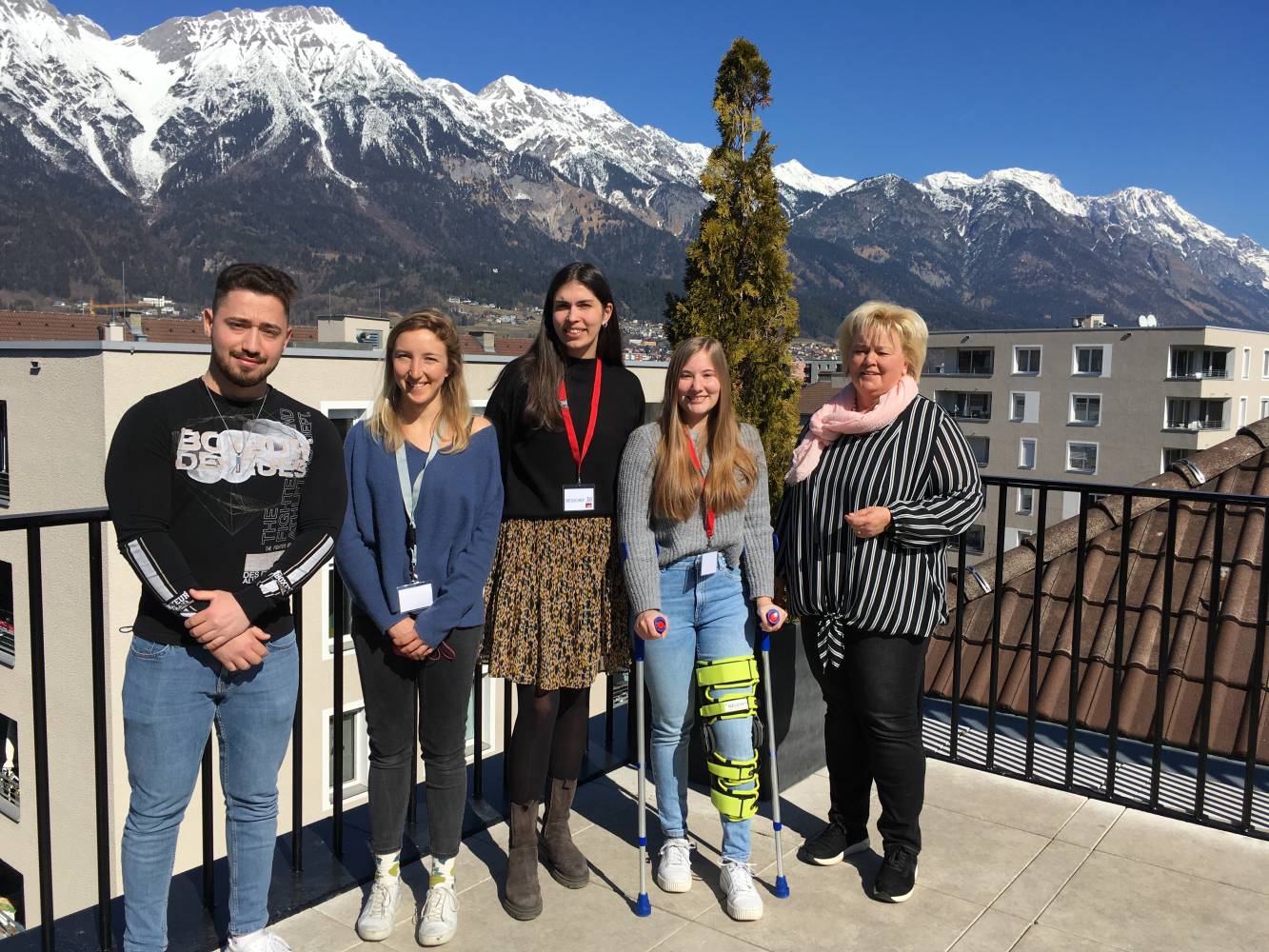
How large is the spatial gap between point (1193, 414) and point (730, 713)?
5199cm

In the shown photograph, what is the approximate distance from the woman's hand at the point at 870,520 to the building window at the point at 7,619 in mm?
18037

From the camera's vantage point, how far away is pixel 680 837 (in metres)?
2.88

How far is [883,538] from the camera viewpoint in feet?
8.96

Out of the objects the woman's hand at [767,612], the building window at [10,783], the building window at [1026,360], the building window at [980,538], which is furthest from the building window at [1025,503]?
the woman's hand at [767,612]

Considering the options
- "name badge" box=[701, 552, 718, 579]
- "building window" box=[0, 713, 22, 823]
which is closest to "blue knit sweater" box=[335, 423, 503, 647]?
"name badge" box=[701, 552, 718, 579]

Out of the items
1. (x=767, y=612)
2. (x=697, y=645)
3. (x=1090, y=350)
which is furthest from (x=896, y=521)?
(x=1090, y=350)

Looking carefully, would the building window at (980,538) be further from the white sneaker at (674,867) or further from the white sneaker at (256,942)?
the white sneaker at (256,942)

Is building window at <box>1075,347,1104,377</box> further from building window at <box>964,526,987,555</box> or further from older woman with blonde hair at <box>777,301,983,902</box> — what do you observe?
older woman with blonde hair at <box>777,301,983,902</box>

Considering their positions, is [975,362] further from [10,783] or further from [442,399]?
[442,399]

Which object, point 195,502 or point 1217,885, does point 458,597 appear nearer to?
point 195,502

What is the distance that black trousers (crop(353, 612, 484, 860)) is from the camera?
2.50 m

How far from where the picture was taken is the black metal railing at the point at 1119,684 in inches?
125

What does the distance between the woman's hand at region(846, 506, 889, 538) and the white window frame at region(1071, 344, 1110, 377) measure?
51671 mm

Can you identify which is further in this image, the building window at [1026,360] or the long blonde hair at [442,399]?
the building window at [1026,360]
